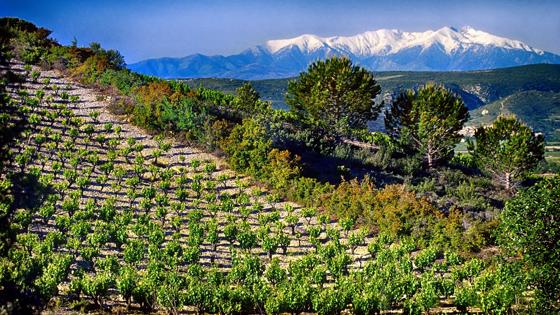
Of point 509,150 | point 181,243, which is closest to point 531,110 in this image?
point 509,150

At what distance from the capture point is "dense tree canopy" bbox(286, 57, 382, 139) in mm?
47875

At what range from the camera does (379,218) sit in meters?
28.5

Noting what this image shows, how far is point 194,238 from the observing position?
23.9 m

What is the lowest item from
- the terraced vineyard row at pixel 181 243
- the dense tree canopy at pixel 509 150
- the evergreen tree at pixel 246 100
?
the terraced vineyard row at pixel 181 243

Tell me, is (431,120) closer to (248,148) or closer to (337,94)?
(337,94)

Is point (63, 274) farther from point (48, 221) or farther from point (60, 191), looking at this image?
point (60, 191)

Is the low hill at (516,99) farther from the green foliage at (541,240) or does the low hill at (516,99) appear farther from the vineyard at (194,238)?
the green foliage at (541,240)

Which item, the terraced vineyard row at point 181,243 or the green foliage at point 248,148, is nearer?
the terraced vineyard row at point 181,243

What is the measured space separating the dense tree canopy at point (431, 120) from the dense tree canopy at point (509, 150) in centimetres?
320

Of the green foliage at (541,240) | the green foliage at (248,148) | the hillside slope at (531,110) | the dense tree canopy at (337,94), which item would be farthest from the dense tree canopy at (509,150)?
the hillside slope at (531,110)

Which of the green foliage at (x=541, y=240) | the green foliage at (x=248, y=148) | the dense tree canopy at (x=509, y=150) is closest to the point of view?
the green foliage at (x=541, y=240)

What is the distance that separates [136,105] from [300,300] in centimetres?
3016

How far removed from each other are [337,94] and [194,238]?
28926 millimetres

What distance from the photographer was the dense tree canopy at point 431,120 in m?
45.1
